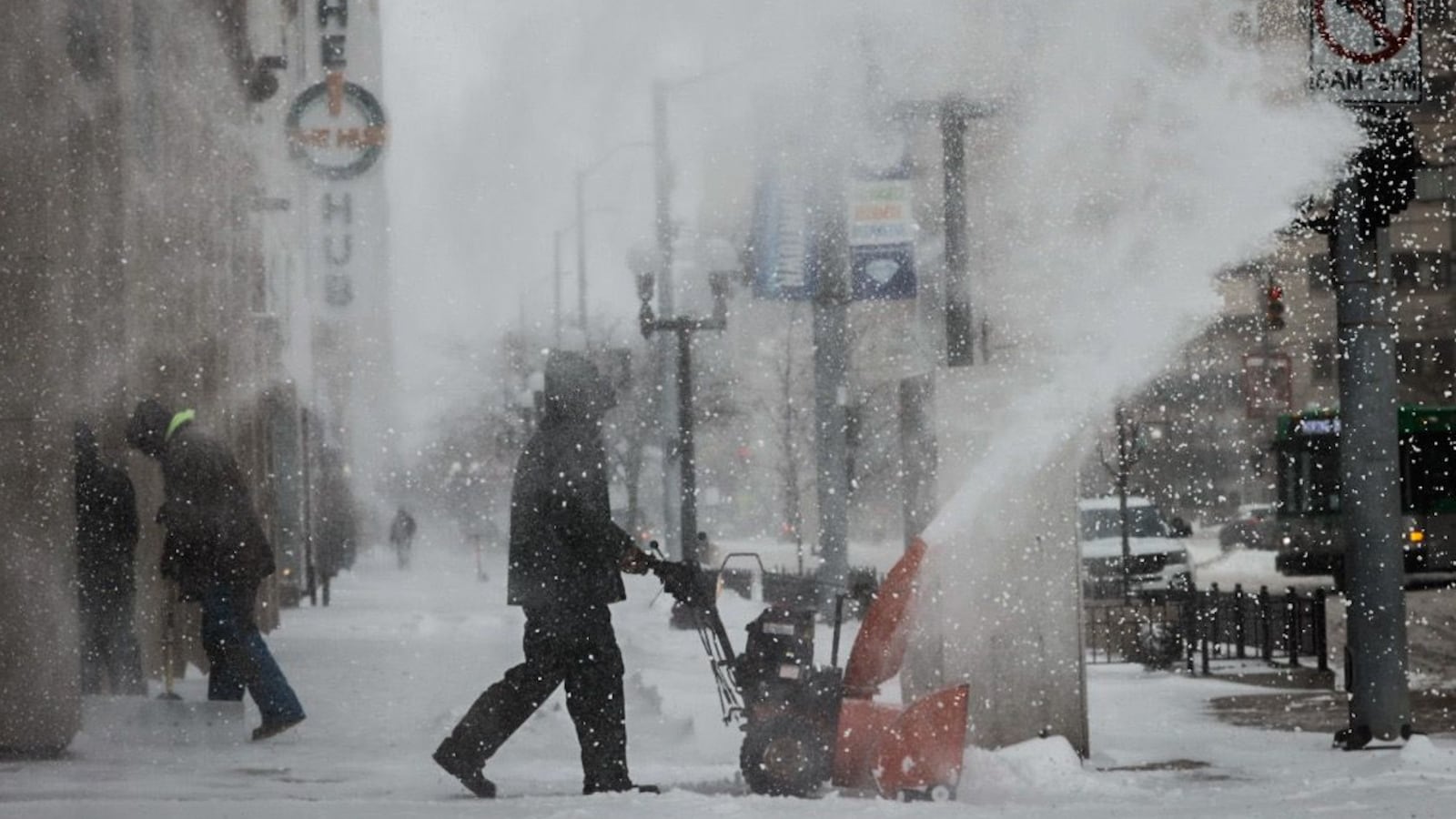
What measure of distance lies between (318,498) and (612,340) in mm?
16804

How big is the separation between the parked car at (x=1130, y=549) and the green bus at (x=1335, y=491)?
2.92m

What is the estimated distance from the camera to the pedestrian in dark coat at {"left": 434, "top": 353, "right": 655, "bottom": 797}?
27.5ft

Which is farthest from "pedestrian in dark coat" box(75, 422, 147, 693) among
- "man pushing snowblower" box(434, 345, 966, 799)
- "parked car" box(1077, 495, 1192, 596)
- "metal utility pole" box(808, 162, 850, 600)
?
"parked car" box(1077, 495, 1192, 596)

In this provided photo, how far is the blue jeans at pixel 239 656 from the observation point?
10.7 metres

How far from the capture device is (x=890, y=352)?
135ft

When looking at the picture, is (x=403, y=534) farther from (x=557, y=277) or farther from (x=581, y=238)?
(x=581, y=238)

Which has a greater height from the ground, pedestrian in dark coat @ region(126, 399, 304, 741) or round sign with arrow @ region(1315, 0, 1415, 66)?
round sign with arrow @ region(1315, 0, 1415, 66)

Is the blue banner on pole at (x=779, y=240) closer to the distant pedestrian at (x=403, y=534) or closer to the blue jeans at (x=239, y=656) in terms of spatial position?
the blue jeans at (x=239, y=656)

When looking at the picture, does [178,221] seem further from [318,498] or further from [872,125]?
[318,498]

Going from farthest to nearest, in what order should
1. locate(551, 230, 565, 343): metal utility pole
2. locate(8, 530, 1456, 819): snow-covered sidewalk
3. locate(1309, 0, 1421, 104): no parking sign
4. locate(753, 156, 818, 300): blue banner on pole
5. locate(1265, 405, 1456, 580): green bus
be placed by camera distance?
locate(551, 230, 565, 343): metal utility pole, locate(1265, 405, 1456, 580): green bus, locate(753, 156, 818, 300): blue banner on pole, locate(1309, 0, 1421, 104): no parking sign, locate(8, 530, 1456, 819): snow-covered sidewalk

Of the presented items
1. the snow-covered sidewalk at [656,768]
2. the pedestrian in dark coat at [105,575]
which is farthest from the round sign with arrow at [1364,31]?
the pedestrian in dark coat at [105,575]

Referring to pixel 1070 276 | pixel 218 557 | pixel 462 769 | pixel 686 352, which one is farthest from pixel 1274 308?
pixel 462 769

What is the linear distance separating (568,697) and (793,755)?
99cm

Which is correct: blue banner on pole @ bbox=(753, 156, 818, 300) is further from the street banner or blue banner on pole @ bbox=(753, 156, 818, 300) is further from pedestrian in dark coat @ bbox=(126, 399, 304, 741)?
pedestrian in dark coat @ bbox=(126, 399, 304, 741)
